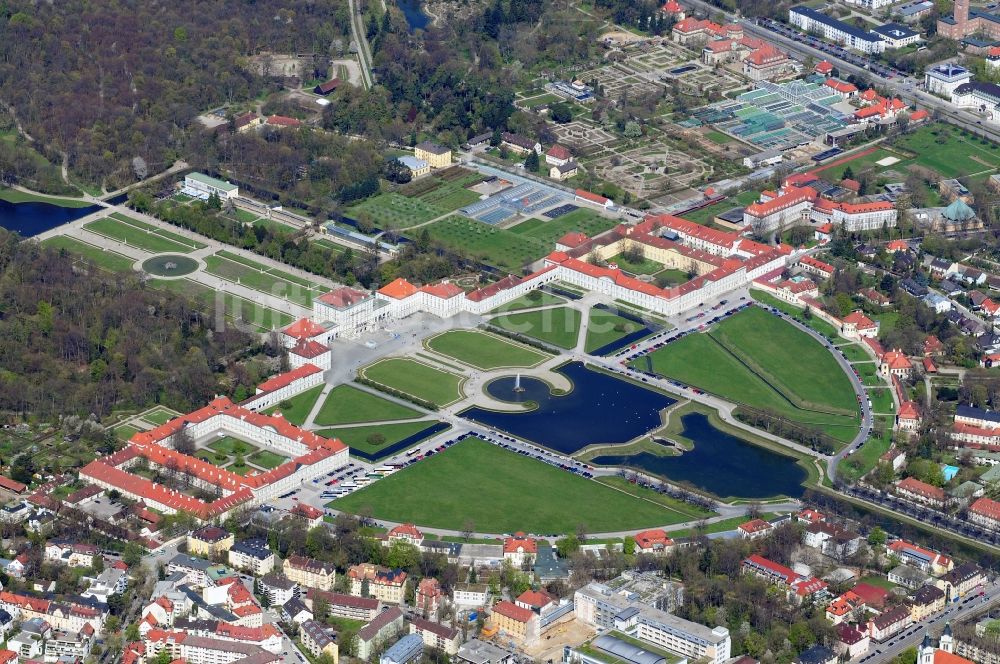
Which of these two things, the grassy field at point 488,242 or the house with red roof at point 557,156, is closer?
the grassy field at point 488,242

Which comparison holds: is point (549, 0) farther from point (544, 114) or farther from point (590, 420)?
point (590, 420)

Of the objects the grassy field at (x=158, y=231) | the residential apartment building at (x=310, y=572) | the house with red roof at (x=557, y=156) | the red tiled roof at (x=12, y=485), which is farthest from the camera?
the house with red roof at (x=557, y=156)

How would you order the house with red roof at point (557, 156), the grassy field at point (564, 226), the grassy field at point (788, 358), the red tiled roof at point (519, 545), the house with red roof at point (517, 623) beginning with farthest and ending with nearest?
1. the house with red roof at point (557, 156)
2. the grassy field at point (564, 226)
3. the grassy field at point (788, 358)
4. the red tiled roof at point (519, 545)
5. the house with red roof at point (517, 623)

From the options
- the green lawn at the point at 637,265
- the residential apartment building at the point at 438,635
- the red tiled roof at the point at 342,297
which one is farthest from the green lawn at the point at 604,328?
the residential apartment building at the point at 438,635

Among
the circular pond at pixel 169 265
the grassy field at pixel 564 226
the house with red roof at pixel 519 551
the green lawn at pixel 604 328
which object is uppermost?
the house with red roof at pixel 519 551

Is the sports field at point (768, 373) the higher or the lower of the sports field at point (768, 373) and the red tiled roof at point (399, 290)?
the lower

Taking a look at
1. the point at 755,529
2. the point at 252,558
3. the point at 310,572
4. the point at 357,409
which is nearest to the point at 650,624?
the point at 755,529

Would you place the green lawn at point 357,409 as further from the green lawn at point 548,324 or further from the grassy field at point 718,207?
the grassy field at point 718,207

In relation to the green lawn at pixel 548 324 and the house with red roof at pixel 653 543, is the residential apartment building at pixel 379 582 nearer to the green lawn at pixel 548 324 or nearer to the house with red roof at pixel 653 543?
the house with red roof at pixel 653 543
